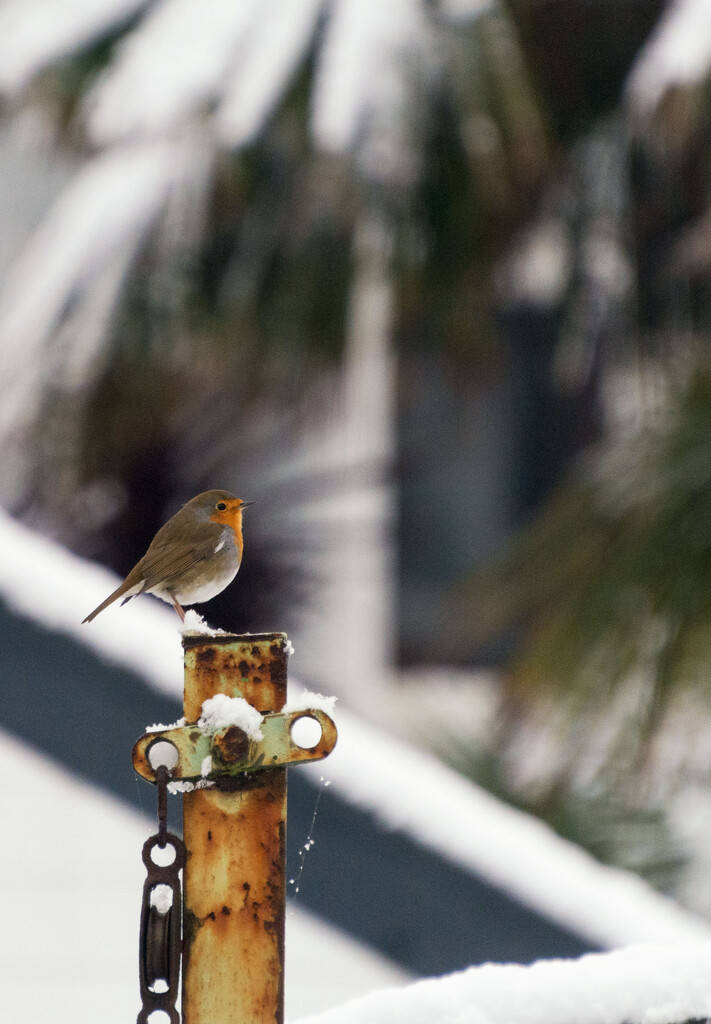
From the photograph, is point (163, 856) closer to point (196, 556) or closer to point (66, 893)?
point (196, 556)

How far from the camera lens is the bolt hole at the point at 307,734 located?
1.68 ft

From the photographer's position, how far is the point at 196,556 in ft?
1.59

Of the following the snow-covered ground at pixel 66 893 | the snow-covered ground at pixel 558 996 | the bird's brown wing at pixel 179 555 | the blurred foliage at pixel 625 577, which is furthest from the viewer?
the blurred foliage at pixel 625 577

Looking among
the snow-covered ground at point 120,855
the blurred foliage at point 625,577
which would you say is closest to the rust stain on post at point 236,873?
the snow-covered ground at point 120,855

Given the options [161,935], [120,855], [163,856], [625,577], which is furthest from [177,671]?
[625,577]

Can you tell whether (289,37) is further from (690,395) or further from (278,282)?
(690,395)

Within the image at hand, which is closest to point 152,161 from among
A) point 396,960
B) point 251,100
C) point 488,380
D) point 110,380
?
point 251,100

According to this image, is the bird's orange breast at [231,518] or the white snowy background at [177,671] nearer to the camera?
the bird's orange breast at [231,518]

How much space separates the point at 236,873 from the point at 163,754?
63mm

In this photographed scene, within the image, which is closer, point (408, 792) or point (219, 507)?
point (219, 507)

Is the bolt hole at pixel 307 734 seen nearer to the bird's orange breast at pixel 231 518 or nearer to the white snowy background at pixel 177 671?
the bird's orange breast at pixel 231 518

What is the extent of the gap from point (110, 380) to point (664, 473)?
3.96 feet

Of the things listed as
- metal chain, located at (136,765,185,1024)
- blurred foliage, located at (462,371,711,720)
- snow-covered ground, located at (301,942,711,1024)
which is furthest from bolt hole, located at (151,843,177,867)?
blurred foliage, located at (462,371,711,720)

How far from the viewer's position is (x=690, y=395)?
173cm
